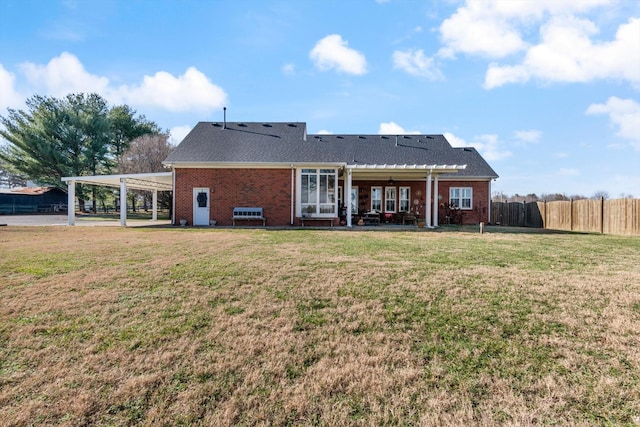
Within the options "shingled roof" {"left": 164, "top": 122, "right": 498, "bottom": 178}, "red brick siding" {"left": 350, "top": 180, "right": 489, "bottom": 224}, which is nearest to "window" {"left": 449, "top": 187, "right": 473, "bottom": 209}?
"red brick siding" {"left": 350, "top": 180, "right": 489, "bottom": 224}

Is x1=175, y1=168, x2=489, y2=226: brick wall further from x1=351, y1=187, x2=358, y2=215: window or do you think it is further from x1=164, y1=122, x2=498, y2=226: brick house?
x1=351, y1=187, x2=358, y2=215: window

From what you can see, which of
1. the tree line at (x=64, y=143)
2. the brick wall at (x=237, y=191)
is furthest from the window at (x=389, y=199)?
the tree line at (x=64, y=143)

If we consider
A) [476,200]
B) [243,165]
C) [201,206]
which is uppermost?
[243,165]

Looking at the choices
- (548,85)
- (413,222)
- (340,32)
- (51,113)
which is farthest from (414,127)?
(51,113)

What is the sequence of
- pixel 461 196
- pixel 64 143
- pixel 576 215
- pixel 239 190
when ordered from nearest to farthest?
pixel 239 190 < pixel 576 215 < pixel 461 196 < pixel 64 143

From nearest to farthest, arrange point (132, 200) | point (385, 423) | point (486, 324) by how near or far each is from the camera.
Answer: point (385, 423) → point (486, 324) → point (132, 200)

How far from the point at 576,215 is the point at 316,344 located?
18.8 metres

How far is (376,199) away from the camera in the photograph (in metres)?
20.9

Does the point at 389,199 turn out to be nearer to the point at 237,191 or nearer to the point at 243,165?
the point at 243,165

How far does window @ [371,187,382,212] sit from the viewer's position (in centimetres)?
2083

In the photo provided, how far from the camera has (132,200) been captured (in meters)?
40.1

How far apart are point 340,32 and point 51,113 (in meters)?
32.7

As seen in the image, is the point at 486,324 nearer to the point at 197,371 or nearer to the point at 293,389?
the point at 293,389

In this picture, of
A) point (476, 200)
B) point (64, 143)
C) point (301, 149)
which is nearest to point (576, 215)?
point (476, 200)
